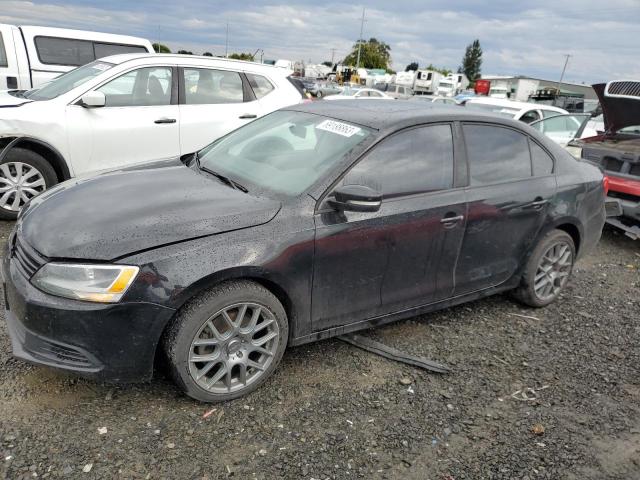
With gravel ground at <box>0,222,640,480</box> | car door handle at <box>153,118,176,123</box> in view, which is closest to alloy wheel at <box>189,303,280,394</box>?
gravel ground at <box>0,222,640,480</box>

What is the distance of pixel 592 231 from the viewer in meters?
4.41

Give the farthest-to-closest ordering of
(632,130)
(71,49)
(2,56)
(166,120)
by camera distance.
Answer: (71,49) → (2,56) → (632,130) → (166,120)

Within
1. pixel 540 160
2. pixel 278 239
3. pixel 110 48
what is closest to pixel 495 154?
pixel 540 160

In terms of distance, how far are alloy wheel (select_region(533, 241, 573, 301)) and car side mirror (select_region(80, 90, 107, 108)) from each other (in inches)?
177

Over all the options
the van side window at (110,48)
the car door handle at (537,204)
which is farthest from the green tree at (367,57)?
the car door handle at (537,204)

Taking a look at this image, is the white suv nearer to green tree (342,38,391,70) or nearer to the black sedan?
the black sedan

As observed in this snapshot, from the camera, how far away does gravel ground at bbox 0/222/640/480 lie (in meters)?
2.43

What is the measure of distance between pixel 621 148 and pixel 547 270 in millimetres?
3117

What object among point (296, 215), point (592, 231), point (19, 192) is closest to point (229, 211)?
point (296, 215)

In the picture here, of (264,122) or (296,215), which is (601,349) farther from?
(264,122)

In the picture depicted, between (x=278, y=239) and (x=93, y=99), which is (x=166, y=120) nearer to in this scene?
(x=93, y=99)

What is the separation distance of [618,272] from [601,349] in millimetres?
2013

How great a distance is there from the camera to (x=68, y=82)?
5824 millimetres

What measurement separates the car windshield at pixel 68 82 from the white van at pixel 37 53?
301 centimetres
